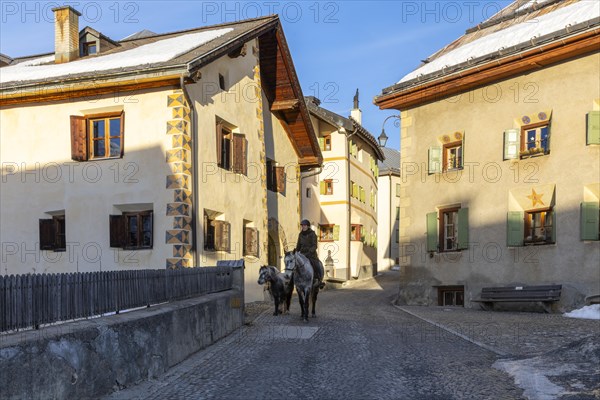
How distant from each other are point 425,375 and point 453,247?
1198 centimetres

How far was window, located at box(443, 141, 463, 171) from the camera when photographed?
770 inches

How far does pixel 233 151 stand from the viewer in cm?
2012

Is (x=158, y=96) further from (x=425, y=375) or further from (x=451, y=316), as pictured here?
Result: (x=425, y=375)

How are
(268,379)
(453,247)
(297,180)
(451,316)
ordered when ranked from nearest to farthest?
(268,379) → (451,316) → (453,247) → (297,180)

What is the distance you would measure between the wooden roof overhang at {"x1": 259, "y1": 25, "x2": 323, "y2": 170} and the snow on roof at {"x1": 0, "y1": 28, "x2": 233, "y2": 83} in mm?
2107

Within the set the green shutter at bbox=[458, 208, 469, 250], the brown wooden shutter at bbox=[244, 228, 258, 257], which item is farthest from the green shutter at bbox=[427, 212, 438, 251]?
the brown wooden shutter at bbox=[244, 228, 258, 257]

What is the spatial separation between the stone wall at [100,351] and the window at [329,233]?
25086 millimetres

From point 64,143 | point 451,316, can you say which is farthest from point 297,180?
point 451,316

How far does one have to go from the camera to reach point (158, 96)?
17.2 meters

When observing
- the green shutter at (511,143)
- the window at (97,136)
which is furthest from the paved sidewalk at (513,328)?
the window at (97,136)

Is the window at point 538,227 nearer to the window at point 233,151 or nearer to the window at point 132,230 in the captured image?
the window at point 233,151

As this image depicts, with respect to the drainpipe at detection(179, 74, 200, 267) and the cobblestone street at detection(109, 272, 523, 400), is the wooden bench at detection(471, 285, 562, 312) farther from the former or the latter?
the drainpipe at detection(179, 74, 200, 267)

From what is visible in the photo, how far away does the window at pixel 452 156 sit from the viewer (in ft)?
64.1

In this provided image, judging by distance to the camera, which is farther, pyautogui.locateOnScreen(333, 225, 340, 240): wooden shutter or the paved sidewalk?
pyautogui.locateOnScreen(333, 225, 340, 240): wooden shutter
